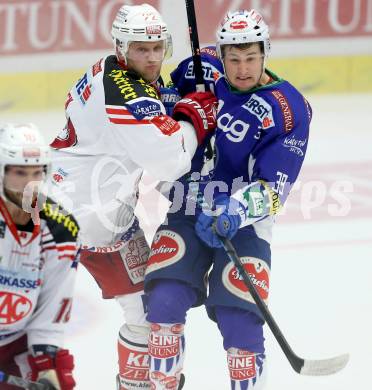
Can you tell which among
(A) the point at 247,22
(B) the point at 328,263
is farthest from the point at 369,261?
(A) the point at 247,22

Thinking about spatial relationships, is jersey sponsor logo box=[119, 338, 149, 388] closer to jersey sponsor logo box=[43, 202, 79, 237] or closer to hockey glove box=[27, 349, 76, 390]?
hockey glove box=[27, 349, 76, 390]

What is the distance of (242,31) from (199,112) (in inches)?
12.6

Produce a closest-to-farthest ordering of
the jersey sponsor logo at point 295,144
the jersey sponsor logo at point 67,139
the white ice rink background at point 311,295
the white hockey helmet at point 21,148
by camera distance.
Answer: the white hockey helmet at point 21,148, the jersey sponsor logo at point 295,144, the jersey sponsor logo at point 67,139, the white ice rink background at point 311,295

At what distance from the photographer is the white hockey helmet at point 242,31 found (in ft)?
14.3

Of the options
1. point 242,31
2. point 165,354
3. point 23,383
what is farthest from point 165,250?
point 23,383

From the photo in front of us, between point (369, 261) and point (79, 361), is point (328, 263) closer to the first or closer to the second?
point (369, 261)

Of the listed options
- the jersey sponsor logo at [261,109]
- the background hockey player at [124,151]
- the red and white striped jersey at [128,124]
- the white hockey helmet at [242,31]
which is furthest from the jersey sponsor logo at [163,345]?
the white hockey helmet at [242,31]

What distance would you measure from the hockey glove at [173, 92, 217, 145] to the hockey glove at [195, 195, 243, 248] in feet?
0.81

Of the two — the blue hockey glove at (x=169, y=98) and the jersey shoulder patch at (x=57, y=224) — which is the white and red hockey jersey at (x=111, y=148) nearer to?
the blue hockey glove at (x=169, y=98)

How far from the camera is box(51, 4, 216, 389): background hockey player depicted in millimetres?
4293

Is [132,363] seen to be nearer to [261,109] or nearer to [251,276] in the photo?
[251,276]

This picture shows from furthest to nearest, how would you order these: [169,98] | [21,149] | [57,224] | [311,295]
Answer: [311,295]
[169,98]
[57,224]
[21,149]

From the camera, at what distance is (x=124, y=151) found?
4414 mm

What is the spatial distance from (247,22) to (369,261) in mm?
2129
